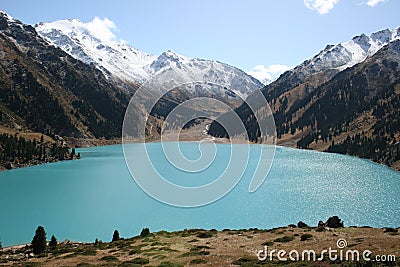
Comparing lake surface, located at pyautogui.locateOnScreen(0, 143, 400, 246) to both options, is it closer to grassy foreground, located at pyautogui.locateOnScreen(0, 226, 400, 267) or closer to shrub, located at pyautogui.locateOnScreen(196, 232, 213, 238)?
shrub, located at pyautogui.locateOnScreen(196, 232, 213, 238)

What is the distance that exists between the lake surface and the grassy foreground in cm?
2455

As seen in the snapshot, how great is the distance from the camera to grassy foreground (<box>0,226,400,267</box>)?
2675 cm

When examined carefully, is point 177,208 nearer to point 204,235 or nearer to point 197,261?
point 204,235

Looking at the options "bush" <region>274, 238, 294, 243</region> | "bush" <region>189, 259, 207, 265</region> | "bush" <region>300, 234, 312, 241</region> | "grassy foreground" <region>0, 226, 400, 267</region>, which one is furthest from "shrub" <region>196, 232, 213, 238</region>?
"bush" <region>189, 259, 207, 265</region>

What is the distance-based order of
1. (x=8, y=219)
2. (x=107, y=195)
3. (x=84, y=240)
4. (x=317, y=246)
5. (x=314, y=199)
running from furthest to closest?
1. (x=107, y=195)
2. (x=314, y=199)
3. (x=8, y=219)
4. (x=84, y=240)
5. (x=317, y=246)

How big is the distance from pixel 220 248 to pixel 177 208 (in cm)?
5006

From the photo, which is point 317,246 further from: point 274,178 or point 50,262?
point 274,178

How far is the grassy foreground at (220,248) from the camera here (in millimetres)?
26750

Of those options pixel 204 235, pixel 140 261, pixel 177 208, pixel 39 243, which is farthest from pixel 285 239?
pixel 177 208

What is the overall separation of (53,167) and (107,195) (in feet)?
250

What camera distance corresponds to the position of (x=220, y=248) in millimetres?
33906

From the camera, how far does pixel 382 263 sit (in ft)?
66.7

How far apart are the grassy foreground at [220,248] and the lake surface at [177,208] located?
80.5 feet

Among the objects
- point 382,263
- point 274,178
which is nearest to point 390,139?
point 274,178
